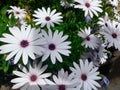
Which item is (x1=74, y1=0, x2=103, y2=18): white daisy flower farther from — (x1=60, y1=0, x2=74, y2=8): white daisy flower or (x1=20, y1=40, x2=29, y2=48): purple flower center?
(x1=20, y1=40, x2=29, y2=48): purple flower center

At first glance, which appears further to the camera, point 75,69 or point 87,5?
point 87,5

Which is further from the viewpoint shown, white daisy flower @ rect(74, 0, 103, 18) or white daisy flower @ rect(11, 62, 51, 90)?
white daisy flower @ rect(74, 0, 103, 18)

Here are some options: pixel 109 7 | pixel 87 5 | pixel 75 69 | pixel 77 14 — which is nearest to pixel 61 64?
pixel 75 69

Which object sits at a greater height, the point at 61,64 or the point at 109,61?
the point at 109,61

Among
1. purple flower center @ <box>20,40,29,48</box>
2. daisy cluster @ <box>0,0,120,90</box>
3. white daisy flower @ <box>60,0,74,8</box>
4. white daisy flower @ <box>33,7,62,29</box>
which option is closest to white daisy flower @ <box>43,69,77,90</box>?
daisy cluster @ <box>0,0,120,90</box>

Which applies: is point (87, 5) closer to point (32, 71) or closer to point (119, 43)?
point (119, 43)

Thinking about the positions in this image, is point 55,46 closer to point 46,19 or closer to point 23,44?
point 23,44
